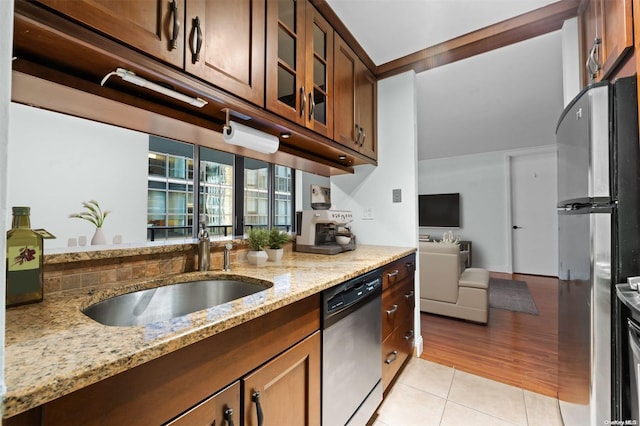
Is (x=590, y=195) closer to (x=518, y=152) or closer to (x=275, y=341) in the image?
(x=275, y=341)

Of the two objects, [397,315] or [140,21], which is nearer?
[140,21]

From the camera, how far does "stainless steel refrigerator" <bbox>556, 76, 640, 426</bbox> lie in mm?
985

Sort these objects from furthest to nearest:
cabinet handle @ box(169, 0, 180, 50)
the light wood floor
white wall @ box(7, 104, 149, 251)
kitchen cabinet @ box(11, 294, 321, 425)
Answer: white wall @ box(7, 104, 149, 251), the light wood floor, cabinet handle @ box(169, 0, 180, 50), kitchen cabinet @ box(11, 294, 321, 425)

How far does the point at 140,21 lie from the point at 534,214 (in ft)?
21.0

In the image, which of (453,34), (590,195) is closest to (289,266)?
(590,195)

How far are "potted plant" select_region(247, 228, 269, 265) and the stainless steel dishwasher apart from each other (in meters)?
0.50

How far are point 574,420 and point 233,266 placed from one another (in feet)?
5.86

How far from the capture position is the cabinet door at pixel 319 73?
1.54 meters

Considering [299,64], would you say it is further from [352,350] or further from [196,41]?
[352,350]

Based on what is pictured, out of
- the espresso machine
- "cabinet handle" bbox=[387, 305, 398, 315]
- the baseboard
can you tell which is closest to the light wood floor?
the baseboard

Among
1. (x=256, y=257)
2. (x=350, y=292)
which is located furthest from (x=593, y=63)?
(x=256, y=257)

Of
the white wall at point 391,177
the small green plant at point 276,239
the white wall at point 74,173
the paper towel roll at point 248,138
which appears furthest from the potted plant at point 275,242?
the white wall at point 74,173

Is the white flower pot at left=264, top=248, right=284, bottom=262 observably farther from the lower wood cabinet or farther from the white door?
the white door

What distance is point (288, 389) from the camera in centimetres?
93
